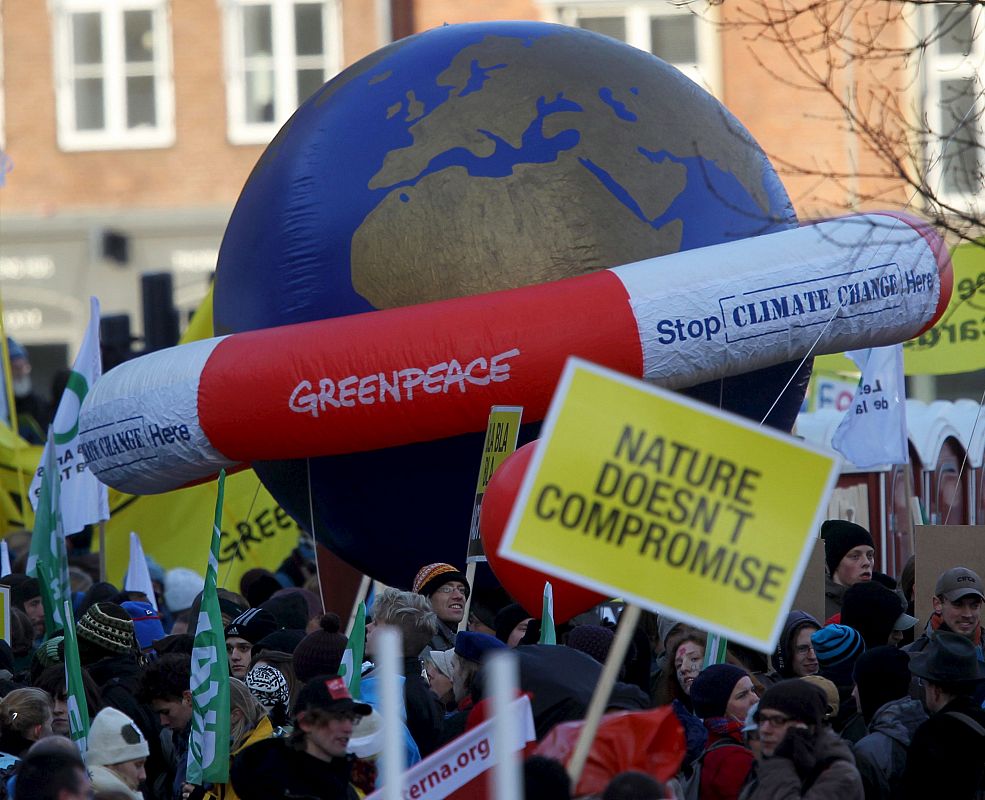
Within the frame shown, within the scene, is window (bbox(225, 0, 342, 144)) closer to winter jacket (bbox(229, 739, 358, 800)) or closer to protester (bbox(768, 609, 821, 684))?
protester (bbox(768, 609, 821, 684))

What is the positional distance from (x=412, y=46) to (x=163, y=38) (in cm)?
1572

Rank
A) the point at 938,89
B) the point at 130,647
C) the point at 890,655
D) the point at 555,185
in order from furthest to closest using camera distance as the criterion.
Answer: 1. the point at 938,89
2. the point at 555,185
3. the point at 130,647
4. the point at 890,655

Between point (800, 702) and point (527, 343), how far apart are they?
2897mm

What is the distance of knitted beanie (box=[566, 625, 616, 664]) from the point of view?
6.32m

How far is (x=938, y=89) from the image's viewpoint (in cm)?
2252

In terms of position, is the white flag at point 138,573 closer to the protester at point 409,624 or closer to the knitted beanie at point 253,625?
the knitted beanie at point 253,625

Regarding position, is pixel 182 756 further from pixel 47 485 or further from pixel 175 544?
pixel 175 544

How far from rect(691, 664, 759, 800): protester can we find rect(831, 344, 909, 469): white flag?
5.01m

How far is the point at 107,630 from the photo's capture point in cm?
699

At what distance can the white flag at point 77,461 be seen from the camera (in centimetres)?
996

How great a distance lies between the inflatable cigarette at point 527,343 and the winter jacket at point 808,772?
9.63ft

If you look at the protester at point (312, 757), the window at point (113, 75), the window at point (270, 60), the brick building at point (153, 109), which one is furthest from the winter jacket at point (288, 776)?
the window at point (113, 75)

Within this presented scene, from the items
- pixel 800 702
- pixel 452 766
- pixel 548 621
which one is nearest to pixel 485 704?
pixel 452 766

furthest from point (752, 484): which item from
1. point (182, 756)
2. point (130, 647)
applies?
point (130, 647)
